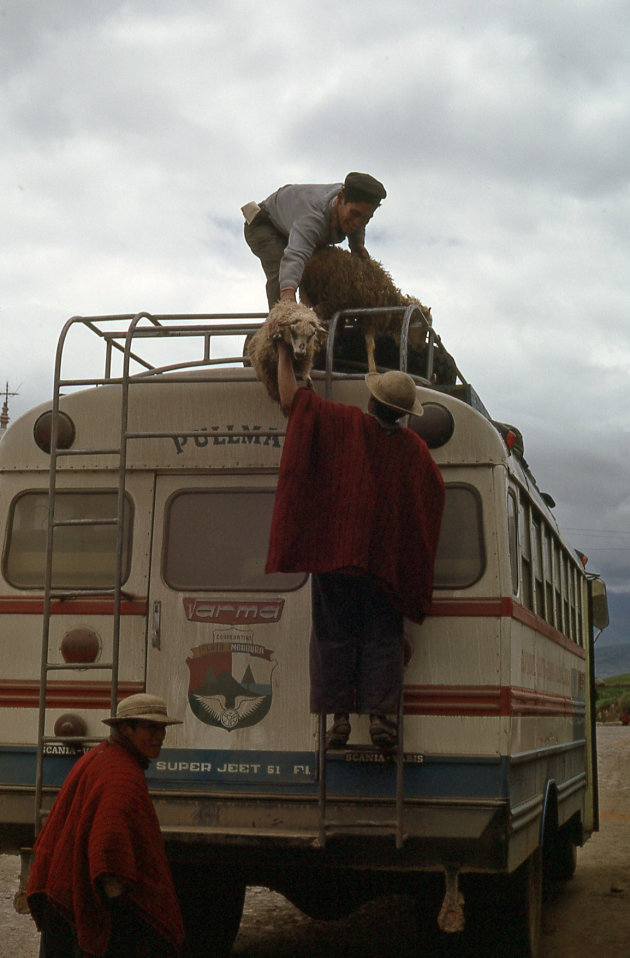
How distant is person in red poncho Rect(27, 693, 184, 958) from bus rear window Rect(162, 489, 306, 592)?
1417mm

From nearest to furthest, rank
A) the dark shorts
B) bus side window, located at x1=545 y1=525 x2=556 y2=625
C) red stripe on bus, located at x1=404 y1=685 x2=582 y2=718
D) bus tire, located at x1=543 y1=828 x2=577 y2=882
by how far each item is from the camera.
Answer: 1. the dark shorts
2. red stripe on bus, located at x1=404 y1=685 x2=582 y2=718
3. bus side window, located at x1=545 y1=525 x2=556 y2=625
4. bus tire, located at x1=543 y1=828 x2=577 y2=882

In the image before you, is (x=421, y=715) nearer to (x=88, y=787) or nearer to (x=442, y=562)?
(x=442, y=562)

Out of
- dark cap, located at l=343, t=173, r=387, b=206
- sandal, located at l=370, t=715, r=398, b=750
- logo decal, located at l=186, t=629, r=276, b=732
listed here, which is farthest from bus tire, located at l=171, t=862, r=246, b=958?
dark cap, located at l=343, t=173, r=387, b=206

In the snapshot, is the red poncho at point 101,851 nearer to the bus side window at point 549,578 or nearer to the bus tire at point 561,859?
the bus side window at point 549,578

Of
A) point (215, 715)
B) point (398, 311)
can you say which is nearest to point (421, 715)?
point (215, 715)

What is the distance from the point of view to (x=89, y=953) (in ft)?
15.2

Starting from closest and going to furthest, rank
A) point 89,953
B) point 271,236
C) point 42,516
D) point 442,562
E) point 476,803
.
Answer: point 89,953
point 476,803
point 442,562
point 42,516
point 271,236

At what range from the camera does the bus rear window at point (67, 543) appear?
638 cm

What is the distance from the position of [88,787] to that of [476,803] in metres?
1.95

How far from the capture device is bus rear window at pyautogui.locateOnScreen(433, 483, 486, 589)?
607cm

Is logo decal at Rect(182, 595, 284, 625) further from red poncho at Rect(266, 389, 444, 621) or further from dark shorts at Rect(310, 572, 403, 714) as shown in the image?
red poncho at Rect(266, 389, 444, 621)

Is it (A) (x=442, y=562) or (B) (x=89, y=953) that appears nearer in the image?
(B) (x=89, y=953)

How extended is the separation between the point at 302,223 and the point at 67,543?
2.24 metres

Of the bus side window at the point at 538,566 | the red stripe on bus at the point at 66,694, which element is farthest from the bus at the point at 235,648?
the bus side window at the point at 538,566
